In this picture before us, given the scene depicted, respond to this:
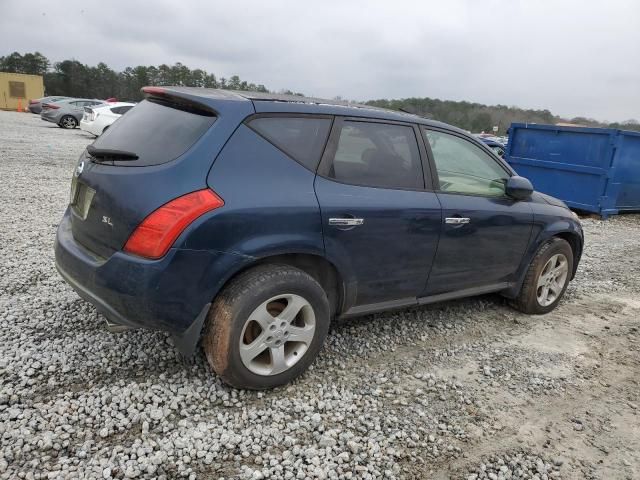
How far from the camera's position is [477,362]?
11.7 ft

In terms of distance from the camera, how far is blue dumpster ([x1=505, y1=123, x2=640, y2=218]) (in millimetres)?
9508

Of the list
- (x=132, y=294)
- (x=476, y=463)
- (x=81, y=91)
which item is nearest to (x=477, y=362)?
(x=476, y=463)

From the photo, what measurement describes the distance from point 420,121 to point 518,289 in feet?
6.28

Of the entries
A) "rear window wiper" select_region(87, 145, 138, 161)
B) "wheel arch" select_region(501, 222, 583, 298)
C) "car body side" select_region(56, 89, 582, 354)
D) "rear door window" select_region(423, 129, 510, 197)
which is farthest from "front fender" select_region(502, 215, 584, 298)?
"rear window wiper" select_region(87, 145, 138, 161)

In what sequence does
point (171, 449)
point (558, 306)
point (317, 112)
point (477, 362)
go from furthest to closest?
point (558, 306), point (477, 362), point (317, 112), point (171, 449)

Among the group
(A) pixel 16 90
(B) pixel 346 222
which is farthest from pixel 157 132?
(A) pixel 16 90

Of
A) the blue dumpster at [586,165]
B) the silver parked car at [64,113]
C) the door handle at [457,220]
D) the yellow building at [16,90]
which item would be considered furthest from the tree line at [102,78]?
the door handle at [457,220]

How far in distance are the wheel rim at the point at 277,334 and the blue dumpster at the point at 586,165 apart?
29.0ft

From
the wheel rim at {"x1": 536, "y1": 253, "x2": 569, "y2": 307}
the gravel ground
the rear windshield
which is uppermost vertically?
the rear windshield

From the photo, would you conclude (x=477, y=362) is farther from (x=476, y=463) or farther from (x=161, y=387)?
(x=161, y=387)

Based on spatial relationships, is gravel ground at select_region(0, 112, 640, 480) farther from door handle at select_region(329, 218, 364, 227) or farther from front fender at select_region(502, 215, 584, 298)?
door handle at select_region(329, 218, 364, 227)

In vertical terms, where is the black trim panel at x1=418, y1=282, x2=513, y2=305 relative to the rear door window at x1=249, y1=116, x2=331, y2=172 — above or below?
below

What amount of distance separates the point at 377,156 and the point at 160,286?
170 cm

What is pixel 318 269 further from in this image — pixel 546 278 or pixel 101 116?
pixel 101 116
